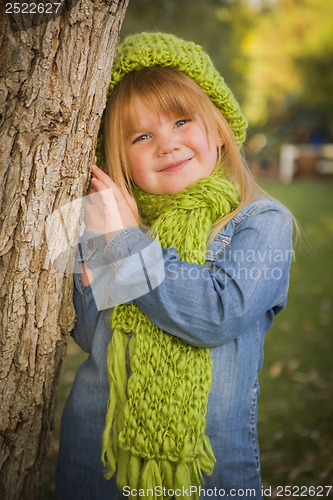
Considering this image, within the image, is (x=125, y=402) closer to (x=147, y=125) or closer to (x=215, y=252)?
(x=215, y=252)

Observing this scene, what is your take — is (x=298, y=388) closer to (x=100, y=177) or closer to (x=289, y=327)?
(x=289, y=327)

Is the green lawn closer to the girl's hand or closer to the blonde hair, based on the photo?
the blonde hair

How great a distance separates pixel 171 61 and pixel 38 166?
0.68m

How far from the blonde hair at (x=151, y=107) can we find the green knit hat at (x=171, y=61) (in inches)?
1.1

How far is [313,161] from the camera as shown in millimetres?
19781

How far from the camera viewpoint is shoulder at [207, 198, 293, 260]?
150 cm

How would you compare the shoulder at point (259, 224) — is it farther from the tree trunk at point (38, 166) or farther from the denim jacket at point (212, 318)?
the tree trunk at point (38, 166)

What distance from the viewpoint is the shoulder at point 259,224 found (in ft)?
4.93

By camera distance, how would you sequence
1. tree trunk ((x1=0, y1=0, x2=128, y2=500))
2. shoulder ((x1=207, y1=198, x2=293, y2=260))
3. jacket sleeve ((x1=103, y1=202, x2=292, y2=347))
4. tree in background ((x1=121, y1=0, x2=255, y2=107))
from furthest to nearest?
tree in background ((x1=121, y1=0, x2=255, y2=107)) < shoulder ((x1=207, y1=198, x2=293, y2=260)) < jacket sleeve ((x1=103, y1=202, x2=292, y2=347)) < tree trunk ((x1=0, y1=0, x2=128, y2=500))

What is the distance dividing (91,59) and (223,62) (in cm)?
702

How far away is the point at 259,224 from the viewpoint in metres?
1.51

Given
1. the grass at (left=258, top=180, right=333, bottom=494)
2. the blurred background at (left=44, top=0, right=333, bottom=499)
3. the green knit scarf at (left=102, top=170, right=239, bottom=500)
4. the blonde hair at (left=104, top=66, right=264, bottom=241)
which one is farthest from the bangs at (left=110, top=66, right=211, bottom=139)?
the grass at (left=258, top=180, right=333, bottom=494)

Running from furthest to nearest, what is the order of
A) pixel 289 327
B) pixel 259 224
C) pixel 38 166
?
1. pixel 289 327
2. pixel 259 224
3. pixel 38 166

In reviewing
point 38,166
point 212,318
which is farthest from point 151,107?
point 212,318
